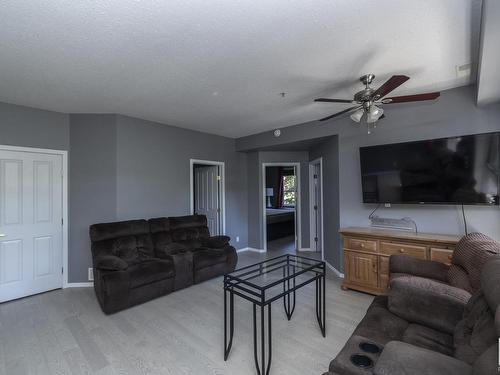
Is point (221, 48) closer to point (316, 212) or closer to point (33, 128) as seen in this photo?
point (33, 128)

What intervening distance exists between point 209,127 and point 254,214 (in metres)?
2.21

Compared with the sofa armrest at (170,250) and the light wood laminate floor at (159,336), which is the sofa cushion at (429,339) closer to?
the light wood laminate floor at (159,336)

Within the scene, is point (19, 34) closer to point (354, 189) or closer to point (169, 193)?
point (169, 193)

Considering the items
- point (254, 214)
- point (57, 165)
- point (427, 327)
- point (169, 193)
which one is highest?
point (57, 165)

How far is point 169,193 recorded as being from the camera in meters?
4.38

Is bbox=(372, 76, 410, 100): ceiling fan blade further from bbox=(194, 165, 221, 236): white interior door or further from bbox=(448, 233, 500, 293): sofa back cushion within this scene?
bbox=(194, 165, 221, 236): white interior door

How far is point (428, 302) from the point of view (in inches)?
67.1

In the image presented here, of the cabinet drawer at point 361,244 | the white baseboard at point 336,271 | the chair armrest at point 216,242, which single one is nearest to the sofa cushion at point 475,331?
the cabinet drawer at point 361,244

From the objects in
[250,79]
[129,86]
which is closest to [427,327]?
[250,79]

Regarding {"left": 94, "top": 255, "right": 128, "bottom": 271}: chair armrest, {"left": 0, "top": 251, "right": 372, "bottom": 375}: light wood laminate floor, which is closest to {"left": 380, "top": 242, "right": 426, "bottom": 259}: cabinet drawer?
{"left": 0, "top": 251, "right": 372, "bottom": 375}: light wood laminate floor

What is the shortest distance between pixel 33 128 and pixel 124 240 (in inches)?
76.5

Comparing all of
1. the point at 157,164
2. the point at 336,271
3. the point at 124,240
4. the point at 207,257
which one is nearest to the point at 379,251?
the point at 336,271

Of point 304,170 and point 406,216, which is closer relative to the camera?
point 406,216

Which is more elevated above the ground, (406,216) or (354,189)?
(354,189)
